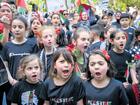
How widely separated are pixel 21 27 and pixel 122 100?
200 centimetres

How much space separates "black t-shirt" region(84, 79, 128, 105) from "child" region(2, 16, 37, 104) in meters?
1.46

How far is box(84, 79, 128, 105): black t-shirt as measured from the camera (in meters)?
4.51

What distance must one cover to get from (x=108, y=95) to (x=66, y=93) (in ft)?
1.59

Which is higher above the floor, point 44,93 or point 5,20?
point 5,20

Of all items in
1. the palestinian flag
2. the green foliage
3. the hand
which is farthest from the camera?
the green foliage

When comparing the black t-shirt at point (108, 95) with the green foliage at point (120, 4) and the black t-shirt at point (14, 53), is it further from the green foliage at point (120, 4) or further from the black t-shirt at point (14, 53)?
the green foliage at point (120, 4)

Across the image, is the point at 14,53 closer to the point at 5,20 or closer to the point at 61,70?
the point at 5,20

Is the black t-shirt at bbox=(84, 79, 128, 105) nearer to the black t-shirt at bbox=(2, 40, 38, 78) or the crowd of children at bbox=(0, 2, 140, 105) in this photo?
→ the crowd of children at bbox=(0, 2, 140, 105)

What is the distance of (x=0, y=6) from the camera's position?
6.61 m

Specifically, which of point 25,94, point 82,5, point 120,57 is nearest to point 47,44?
point 25,94

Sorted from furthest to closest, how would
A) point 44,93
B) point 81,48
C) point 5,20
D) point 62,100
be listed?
point 5,20, point 81,48, point 44,93, point 62,100

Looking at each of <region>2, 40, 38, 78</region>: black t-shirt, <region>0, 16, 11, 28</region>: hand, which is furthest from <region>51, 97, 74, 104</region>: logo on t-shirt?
<region>0, 16, 11, 28</region>: hand

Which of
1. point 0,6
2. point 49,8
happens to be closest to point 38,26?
point 0,6

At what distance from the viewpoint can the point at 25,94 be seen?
484 centimetres
